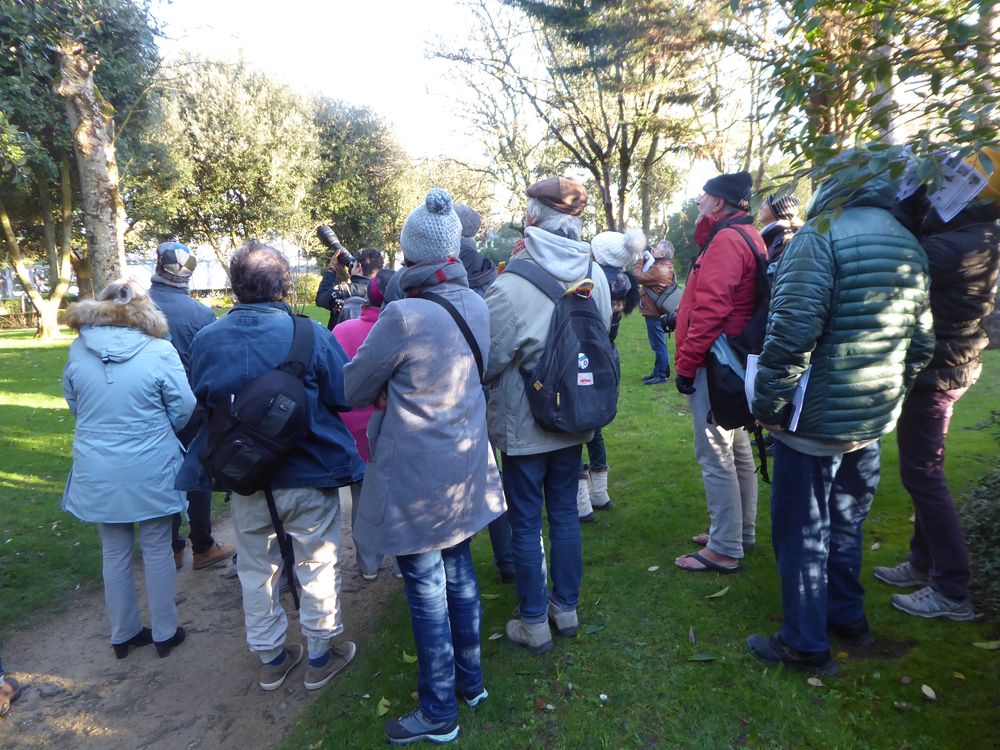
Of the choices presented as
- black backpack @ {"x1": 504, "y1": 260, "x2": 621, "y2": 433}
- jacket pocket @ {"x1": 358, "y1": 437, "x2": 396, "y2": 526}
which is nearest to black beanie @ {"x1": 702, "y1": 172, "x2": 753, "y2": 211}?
black backpack @ {"x1": 504, "y1": 260, "x2": 621, "y2": 433}

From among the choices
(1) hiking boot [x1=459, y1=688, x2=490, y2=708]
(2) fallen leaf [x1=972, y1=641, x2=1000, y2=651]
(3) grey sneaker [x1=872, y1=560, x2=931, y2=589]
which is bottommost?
(1) hiking boot [x1=459, y1=688, x2=490, y2=708]

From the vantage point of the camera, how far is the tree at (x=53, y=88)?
26.9 ft

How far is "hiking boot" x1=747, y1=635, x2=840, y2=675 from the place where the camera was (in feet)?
9.37

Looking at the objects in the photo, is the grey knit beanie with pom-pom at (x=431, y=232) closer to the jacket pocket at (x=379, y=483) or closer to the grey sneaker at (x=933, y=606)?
the jacket pocket at (x=379, y=483)

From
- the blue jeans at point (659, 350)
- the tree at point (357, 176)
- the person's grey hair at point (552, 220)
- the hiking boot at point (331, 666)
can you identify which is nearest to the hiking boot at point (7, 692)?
the hiking boot at point (331, 666)

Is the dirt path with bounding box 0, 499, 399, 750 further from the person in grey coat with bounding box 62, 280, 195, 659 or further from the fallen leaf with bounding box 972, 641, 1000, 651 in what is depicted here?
the fallen leaf with bounding box 972, 641, 1000, 651

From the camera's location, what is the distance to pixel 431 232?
2.71 m

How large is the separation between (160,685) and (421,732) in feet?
5.38

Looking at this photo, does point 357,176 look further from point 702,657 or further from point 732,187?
point 702,657

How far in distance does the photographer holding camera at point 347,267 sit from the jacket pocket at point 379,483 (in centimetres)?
260

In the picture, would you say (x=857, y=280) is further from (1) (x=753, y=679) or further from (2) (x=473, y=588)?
(2) (x=473, y=588)

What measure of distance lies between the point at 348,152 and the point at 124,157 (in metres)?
14.4

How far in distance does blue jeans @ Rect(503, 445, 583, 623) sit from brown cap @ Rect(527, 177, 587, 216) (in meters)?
1.25

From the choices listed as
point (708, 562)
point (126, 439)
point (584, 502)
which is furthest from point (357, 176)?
point (708, 562)
